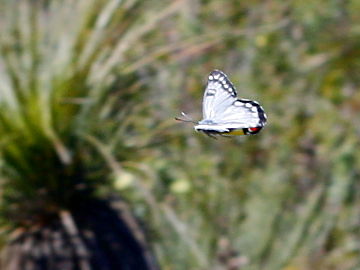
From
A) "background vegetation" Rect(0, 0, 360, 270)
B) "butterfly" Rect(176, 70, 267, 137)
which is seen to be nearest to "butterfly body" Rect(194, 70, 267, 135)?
"butterfly" Rect(176, 70, 267, 137)

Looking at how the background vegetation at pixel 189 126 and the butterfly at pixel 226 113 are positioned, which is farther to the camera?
the background vegetation at pixel 189 126

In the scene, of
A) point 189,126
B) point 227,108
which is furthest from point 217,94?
point 189,126

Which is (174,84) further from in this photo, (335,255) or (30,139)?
(30,139)

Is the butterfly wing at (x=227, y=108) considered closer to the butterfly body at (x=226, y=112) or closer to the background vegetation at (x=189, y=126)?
the butterfly body at (x=226, y=112)

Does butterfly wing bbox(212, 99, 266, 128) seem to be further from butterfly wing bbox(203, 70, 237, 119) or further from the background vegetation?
the background vegetation

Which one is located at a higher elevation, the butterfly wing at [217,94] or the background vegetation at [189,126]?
the background vegetation at [189,126]

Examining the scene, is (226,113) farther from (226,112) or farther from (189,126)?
(189,126)

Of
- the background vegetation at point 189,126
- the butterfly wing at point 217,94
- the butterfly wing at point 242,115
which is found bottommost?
the butterfly wing at point 242,115

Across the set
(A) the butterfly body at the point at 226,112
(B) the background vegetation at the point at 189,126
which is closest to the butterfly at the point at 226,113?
(A) the butterfly body at the point at 226,112

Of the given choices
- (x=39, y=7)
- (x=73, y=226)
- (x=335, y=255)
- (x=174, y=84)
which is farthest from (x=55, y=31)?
(x=335, y=255)
